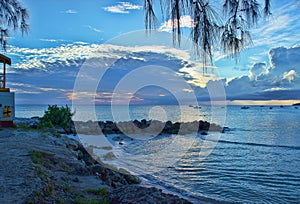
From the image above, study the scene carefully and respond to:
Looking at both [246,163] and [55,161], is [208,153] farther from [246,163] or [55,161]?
[55,161]

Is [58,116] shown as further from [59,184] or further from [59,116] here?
[59,184]

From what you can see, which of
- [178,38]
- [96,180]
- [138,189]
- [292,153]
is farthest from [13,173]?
[292,153]

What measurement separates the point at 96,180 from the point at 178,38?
628 cm

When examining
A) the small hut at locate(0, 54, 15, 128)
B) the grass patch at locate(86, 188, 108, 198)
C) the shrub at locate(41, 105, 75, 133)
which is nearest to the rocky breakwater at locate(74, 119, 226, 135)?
the shrub at locate(41, 105, 75, 133)

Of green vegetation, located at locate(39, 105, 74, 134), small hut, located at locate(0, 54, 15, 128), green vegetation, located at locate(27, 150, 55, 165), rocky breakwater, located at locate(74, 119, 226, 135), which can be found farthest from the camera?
rocky breakwater, located at locate(74, 119, 226, 135)

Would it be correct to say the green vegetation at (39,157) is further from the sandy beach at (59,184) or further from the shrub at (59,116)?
the shrub at (59,116)

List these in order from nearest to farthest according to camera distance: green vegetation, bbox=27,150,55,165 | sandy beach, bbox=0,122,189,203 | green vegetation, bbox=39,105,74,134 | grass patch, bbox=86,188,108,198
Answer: sandy beach, bbox=0,122,189,203 → grass patch, bbox=86,188,108,198 → green vegetation, bbox=27,150,55,165 → green vegetation, bbox=39,105,74,134

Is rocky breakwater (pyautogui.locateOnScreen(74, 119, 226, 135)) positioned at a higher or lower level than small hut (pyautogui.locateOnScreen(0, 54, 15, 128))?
lower

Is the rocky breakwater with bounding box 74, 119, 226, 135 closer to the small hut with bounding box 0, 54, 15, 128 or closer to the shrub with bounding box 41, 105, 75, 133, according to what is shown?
the shrub with bounding box 41, 105, 75, 133

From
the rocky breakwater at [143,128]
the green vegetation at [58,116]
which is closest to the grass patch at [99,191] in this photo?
the green vegetation at [58,116]

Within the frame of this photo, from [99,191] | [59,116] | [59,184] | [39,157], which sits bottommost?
[99,191]

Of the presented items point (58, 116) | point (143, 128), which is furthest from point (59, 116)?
point (143, 128)

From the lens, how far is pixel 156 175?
11.3 meters

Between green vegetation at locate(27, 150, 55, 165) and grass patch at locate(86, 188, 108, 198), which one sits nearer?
grass patch at locate(86, 188, 108, 198)
